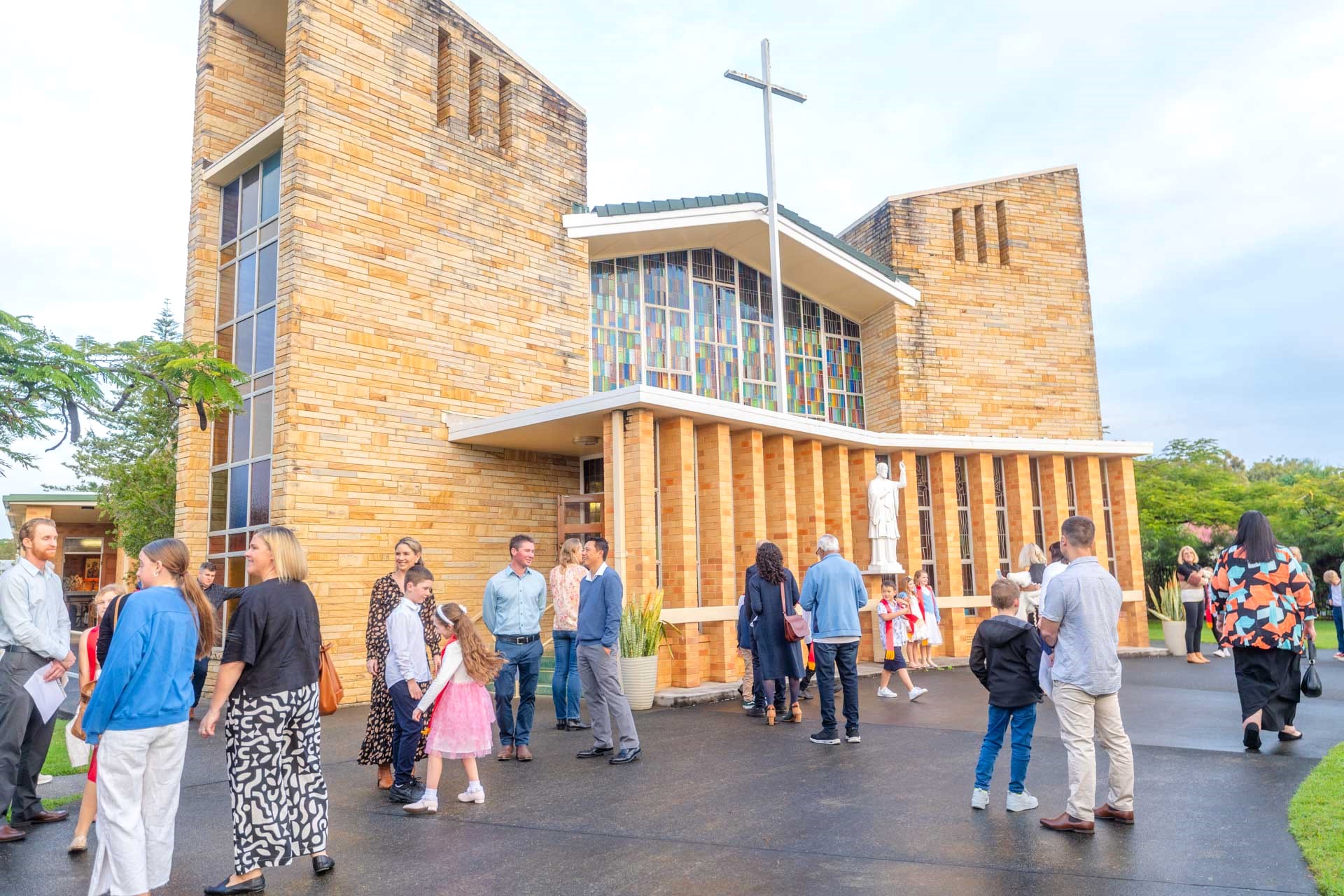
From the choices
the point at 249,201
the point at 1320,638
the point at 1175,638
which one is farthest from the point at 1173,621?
the point at 249,201

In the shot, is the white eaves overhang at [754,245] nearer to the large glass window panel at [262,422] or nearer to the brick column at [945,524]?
the brick column at [945,524]

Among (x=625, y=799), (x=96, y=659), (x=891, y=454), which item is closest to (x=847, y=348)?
Answer: (x=891, y=454)

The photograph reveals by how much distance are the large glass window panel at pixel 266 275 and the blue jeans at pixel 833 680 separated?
28.2 ft

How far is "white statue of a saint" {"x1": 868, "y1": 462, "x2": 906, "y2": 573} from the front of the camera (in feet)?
43.3

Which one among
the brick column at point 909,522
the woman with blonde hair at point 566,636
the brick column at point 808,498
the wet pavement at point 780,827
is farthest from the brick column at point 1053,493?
the woman with blonde hair at point 566,636

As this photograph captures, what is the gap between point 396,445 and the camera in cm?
1146

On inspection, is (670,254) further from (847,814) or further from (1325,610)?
(1325,610)

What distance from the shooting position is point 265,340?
11758mm

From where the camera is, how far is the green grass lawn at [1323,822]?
4039mm

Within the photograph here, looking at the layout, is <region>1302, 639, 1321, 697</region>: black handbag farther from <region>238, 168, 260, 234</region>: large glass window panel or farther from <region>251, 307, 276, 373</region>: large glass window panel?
<region>238, 168, 260, 234</region>: large glass window panel

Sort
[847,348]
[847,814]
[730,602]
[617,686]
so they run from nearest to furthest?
[847,814], [617,686], [730,602], [847,348]

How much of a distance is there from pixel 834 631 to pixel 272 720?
15.8 feet

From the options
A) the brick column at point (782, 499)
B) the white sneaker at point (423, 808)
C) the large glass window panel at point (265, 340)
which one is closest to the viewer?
the white sneaker at point (423, 808)

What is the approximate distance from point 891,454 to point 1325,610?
1994cm
